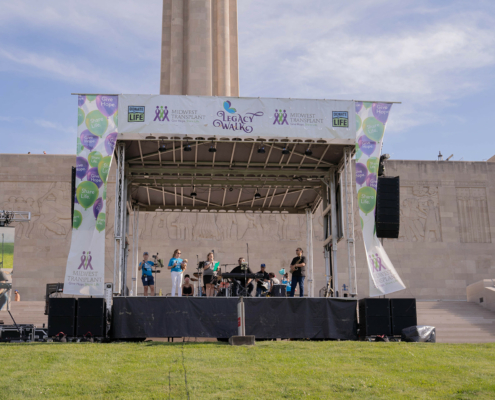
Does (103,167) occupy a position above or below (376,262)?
above

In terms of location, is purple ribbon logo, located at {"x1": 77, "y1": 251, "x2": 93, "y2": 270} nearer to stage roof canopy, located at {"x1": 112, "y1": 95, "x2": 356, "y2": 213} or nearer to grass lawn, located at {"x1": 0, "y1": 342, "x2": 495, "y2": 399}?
grass lawn, located at {"x1": 0, "y1": 342, "x2": 495, "y2": 399}

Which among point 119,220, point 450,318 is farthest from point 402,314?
point 119,220

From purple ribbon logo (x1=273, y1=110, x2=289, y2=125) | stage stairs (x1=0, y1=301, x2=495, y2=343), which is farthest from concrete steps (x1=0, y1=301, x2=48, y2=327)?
purple ribbon logo (x1=273, y1=110, x2=289, y2=125)

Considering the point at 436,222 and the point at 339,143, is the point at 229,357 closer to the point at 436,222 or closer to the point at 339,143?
the point at 339,143

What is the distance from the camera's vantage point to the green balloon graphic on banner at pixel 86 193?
A: 15.9 m

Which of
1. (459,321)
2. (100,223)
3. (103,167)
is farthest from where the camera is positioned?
(459,321)

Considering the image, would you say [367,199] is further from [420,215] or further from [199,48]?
[420,215]

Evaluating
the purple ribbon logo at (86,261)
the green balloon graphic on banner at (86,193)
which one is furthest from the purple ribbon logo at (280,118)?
the purple ribbon logo at (86,261)

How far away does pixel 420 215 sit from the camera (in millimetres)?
36125

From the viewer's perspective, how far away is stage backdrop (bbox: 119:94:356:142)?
1650 centimetres

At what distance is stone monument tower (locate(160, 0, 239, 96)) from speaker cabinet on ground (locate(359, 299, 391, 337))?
17337mm

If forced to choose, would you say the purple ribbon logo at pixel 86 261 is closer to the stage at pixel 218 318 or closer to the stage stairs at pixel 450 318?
the stage at pixel 218 318

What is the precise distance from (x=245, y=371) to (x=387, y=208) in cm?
855

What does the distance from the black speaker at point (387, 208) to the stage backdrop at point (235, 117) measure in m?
1.76
